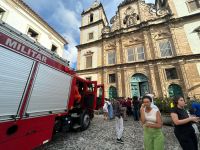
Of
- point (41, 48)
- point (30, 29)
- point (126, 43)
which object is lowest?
point (41, 48)

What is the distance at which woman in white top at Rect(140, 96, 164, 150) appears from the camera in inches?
103

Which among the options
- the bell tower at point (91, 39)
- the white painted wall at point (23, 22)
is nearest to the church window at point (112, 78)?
the bell tower at point (91, 39)

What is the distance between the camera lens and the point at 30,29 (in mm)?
12508

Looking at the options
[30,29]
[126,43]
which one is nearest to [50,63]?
[30,29]

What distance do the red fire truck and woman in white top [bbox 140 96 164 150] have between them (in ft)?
9.57

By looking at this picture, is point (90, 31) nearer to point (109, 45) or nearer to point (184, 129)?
point (109, 45)

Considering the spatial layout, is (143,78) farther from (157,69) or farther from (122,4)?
(122,4)

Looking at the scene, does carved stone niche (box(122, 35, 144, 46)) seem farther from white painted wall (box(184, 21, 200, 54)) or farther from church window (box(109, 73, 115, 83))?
white painted wall (box(184, 21, 200, 54))

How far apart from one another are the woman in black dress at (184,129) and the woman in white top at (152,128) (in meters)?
0.35

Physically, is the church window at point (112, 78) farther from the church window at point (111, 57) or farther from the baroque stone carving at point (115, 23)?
the baroque stone carving at point (115, 23)

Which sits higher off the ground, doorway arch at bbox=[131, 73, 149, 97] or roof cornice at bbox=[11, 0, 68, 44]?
roof cornice at bbox=[11, 0, 68, 44]

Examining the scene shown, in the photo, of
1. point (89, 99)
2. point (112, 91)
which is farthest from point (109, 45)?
point (89, 99)

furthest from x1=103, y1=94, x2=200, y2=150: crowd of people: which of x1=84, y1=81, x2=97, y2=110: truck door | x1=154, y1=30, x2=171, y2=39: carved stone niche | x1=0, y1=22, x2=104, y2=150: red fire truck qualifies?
x1=154, y1=30, x2=171, y2=39: carved stone niche

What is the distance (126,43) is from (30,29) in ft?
44.1
